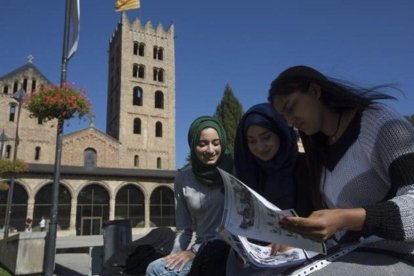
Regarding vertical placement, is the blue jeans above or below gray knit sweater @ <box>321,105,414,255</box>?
below

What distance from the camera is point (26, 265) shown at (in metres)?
7.46

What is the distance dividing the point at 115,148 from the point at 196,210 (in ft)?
127

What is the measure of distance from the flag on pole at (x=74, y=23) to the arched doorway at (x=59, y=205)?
2370 centimetres

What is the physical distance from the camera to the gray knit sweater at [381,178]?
4.00ft

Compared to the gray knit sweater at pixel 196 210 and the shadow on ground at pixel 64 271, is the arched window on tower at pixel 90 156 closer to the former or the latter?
the shadow on ground at pixel 64 271

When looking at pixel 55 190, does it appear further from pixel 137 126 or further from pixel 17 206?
pixel 137 126

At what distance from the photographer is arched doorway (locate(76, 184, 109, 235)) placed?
30547 mm

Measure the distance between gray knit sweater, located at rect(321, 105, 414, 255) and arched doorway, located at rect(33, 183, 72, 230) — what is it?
100 feet

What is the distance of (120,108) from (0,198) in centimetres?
1757

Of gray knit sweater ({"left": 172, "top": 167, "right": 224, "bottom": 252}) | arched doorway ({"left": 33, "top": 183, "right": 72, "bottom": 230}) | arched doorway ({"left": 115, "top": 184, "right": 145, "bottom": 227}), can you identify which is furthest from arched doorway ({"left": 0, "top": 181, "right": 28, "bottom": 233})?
gray knit sweater ({"left": 172, "top": 167, "right": 224, "bottom": 252})

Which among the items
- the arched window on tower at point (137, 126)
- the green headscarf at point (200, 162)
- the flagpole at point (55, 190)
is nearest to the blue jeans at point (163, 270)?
the green headscarf at point (200, 162)

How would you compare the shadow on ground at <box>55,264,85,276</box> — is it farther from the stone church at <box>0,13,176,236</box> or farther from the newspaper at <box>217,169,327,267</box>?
the stone church at <box>0,13,176,236</box>

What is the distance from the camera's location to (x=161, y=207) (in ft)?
109

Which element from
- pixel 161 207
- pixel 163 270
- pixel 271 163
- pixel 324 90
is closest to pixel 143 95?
pixel 161 207
